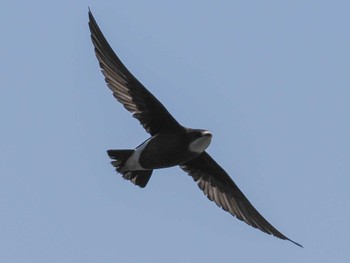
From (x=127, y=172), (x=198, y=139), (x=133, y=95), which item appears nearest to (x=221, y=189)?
(x=127, y=172)

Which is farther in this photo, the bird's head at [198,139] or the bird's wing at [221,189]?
the bird's wing at [221,189]

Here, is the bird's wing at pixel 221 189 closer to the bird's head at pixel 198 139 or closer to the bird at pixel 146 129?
the bird at pixel 146 129

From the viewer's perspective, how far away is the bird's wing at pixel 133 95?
1820 cm

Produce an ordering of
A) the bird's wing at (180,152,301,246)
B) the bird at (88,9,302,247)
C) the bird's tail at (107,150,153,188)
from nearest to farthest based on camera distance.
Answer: the bird at (88,9,302,247) < the bird's tail at (107,150,153,188) < the bird's wing at (180,152,301,246)

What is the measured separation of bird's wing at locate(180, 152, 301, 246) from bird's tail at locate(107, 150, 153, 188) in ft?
4.04

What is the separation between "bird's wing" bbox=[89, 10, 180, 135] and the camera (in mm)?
18203

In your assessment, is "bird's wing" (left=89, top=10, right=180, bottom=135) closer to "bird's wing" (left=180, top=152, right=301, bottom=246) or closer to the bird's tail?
the bird's tail

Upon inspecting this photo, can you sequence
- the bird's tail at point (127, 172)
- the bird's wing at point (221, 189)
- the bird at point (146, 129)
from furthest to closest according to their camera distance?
the bird's wing at point (221, 189) → the bird's tail at point (127, 172) → the bird at point (146, 129)

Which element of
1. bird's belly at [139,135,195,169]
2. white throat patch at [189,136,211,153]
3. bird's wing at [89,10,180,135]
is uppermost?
bird's wing at [89,10,180,135]

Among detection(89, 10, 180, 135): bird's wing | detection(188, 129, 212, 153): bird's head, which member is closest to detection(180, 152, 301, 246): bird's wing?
detection(89, 10, 180, 135): bird's wing

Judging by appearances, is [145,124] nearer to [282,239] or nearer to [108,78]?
[108,78]

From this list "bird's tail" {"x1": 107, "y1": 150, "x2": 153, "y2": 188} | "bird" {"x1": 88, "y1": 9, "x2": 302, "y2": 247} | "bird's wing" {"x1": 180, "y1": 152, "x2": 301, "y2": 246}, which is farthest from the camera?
"bird's wing" {"x1": 180, "y1": 152, "x2": 301, "y2": 246}

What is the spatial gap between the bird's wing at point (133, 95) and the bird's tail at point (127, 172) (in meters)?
0.54

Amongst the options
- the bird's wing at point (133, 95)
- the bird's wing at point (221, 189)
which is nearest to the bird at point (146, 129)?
the bird's wing at point (133, 95)
